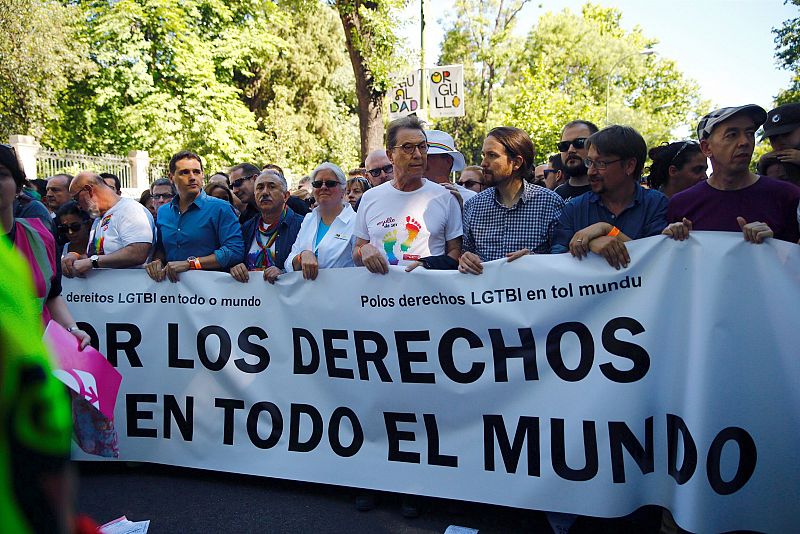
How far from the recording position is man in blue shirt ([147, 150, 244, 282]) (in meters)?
4.82

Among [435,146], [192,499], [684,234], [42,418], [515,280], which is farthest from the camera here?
[435,146]

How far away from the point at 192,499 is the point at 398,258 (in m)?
1.86

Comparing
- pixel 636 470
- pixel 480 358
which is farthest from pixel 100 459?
pixel 636 470

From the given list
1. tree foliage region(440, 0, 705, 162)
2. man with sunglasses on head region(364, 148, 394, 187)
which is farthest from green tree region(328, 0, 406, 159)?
tree foliage region(440, 0, 705, 162)

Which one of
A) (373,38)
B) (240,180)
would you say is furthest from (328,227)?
(373,38)

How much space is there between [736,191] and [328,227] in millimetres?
2482

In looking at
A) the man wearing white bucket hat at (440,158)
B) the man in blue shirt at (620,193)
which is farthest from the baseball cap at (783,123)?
the man wearing white bucket hat at (440,158)

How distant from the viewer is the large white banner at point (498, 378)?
3076mm

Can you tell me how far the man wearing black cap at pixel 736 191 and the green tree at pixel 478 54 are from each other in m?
32.9

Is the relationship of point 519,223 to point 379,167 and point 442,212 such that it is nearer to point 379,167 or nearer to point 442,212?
point 442,212

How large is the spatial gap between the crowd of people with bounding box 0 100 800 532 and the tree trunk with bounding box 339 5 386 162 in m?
8.39

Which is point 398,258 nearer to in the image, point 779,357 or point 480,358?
point 480,358

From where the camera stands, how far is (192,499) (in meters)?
4.05

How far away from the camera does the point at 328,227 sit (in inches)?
183
